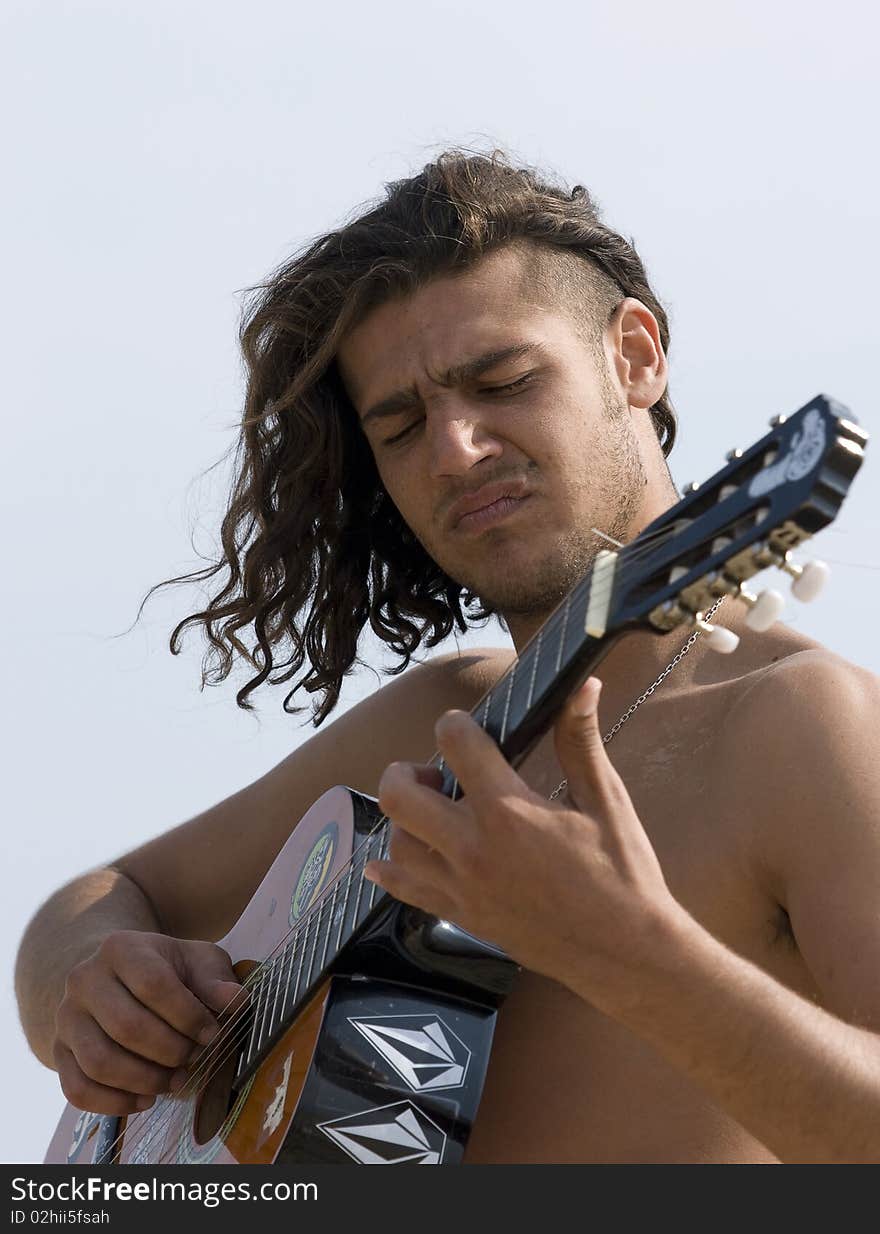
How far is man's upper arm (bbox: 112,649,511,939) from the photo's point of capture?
323 cm

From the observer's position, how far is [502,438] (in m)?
2.81

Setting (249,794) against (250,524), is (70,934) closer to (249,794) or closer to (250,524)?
(249,794)

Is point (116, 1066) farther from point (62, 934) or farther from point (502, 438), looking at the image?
point (502, 438)

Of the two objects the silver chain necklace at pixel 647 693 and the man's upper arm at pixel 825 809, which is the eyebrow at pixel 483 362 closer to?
the silver chain necklace at pixel 647 693

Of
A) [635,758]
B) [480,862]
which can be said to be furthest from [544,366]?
[480,862]

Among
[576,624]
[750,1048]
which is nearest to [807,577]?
[576,624]

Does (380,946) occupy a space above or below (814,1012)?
above

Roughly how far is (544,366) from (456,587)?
992mm

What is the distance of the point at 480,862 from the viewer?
1670 millimetres

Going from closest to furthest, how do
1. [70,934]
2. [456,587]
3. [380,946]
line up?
[380,946]
[70,934]
[456,587]

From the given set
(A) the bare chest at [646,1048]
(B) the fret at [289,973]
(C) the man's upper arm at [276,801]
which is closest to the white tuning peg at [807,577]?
(A) the bare chest at [646,1048]

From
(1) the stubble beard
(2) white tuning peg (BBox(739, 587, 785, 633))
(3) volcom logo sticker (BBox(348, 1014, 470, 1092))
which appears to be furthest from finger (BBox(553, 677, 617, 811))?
(1) the stubble beard

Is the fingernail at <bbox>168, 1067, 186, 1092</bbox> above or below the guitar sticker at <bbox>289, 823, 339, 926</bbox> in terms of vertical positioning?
below

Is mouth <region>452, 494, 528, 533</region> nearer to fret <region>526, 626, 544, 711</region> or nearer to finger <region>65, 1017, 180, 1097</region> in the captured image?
fret <region>526, 626, 544, 711</region>
